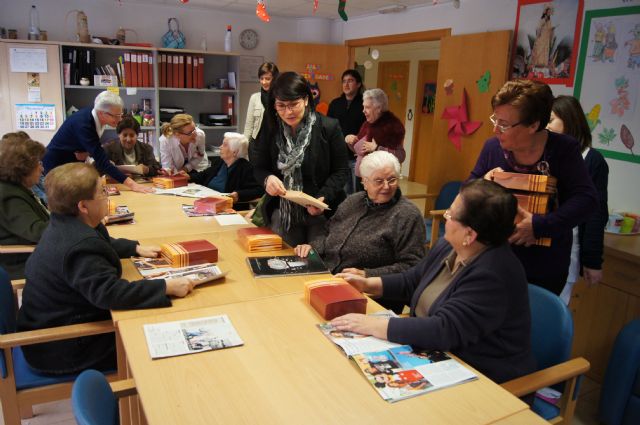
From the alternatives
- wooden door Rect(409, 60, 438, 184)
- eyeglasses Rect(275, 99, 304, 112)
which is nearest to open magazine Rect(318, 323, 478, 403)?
eyeglasses Rect(275, 99, 304, 112)

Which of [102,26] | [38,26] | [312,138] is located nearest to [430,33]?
[312,138]

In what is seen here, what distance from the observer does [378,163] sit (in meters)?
2.23

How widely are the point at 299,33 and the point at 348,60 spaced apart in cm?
97

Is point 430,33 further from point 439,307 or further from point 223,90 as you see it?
point 439,307

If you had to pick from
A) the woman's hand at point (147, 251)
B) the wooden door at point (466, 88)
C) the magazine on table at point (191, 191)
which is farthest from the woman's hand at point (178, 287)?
the wooden door at point (466, 88)

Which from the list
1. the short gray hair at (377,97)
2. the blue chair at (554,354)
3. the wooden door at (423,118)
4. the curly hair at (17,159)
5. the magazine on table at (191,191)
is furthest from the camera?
the wooden door at (423,118)

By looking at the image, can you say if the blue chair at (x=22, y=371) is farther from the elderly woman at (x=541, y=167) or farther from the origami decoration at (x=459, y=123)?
the origami decoration at (x=459, y=123)

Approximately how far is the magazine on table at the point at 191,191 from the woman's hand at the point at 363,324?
7.34ft

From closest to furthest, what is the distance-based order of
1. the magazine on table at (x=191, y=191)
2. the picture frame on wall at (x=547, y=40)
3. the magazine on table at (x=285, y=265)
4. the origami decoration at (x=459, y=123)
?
the magazine on table at (x=285, y=265) < the magazine on table at (x=191, y=191) < the picture frame on wall at (x=547, y=40) < the origami decoration at (x=459, y=123)

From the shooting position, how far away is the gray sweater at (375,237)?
2.22 metres

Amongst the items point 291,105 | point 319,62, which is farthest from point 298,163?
point 319,62

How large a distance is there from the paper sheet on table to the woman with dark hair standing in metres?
1.77

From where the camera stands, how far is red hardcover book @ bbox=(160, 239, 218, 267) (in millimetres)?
2127

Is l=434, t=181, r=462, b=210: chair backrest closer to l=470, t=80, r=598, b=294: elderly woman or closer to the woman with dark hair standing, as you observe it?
the woman with dark hair standing
